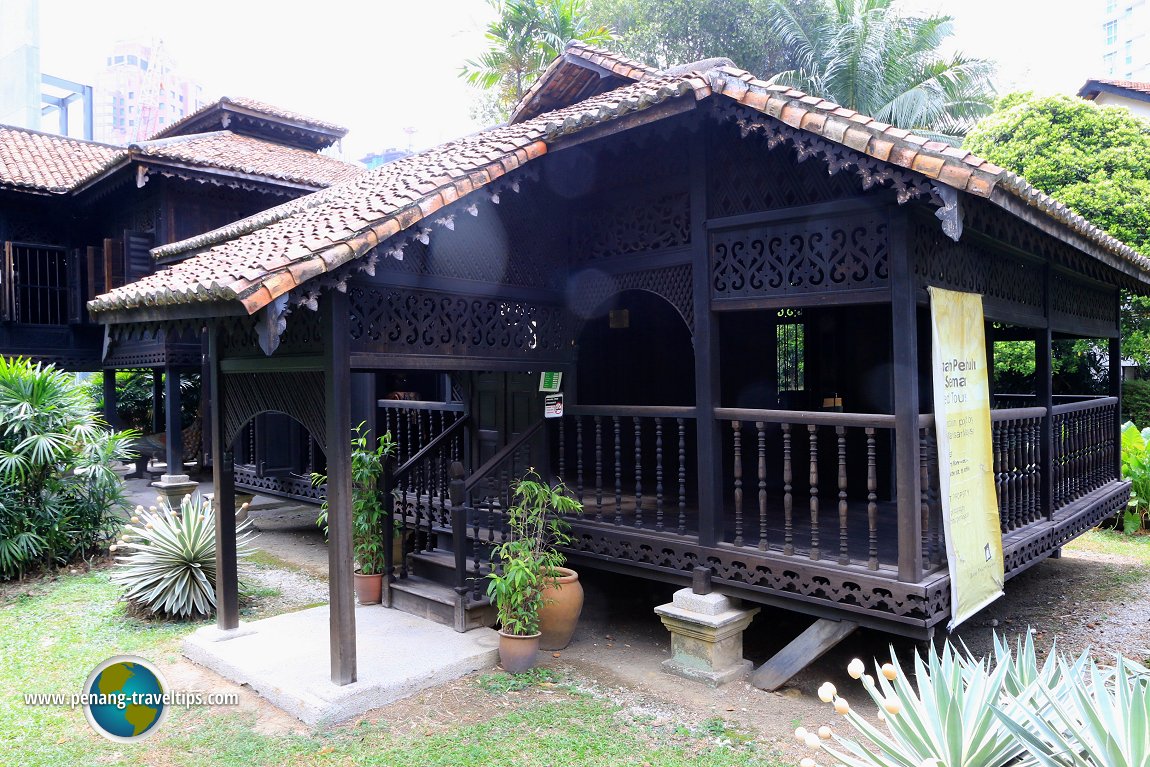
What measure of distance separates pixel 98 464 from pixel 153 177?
6967 mm

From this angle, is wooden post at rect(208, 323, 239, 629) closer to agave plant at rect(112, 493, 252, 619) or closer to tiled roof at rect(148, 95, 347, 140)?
agave plant at rect(112, 493, 252, 619)

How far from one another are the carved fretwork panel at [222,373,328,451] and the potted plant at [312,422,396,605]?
0.94 meters

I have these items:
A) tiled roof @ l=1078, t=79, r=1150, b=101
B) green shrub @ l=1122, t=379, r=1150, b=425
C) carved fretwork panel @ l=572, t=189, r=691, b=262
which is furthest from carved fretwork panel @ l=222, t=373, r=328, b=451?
tiled roof @ l=1078, t=79, r=1150, b=101

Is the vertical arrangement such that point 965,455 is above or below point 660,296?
below

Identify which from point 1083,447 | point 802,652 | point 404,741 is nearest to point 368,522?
point 404,741

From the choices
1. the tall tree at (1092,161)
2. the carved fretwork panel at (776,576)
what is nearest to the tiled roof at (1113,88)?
the tall tree at (1092,161)

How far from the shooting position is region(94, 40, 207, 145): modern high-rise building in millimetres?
54906

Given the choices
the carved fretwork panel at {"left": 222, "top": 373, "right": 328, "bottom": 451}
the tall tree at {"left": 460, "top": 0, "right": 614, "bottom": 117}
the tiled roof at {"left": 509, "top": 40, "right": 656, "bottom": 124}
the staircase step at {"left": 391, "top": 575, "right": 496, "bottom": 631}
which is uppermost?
the tall tree at {"left": 460, "top": 0, "right": 614, "bottom": 117}

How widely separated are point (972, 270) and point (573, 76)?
389 cm

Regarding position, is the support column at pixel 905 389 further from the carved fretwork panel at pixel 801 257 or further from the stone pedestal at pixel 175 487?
the stone pedestal at pixel 175 487

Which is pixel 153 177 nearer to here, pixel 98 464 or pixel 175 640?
pixel 98 464

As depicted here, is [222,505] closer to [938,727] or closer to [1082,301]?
[938,727]

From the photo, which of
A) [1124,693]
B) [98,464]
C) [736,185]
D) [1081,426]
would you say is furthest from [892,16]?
[1124,693]

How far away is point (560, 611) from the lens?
617 centimetres
